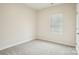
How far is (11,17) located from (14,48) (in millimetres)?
609

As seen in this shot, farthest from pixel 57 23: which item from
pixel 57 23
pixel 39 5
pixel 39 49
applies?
pixel 39 49

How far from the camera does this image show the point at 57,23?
1769mm

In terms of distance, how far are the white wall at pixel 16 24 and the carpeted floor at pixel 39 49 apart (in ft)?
0.34

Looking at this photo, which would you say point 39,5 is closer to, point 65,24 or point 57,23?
point 57,23

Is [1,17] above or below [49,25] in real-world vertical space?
above

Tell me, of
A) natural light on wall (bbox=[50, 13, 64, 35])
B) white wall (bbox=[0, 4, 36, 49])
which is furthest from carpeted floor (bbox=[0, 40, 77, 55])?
natural light on wall (bbox=[50, 13, 64, 35])

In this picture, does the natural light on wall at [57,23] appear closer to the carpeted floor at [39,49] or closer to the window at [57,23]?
the window at [57,23]

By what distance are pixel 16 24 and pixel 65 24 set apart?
965 millimetres

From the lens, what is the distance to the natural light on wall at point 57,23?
68.1 inches

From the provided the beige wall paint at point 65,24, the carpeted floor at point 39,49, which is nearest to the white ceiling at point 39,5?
the beige wall paint at point 65,24
